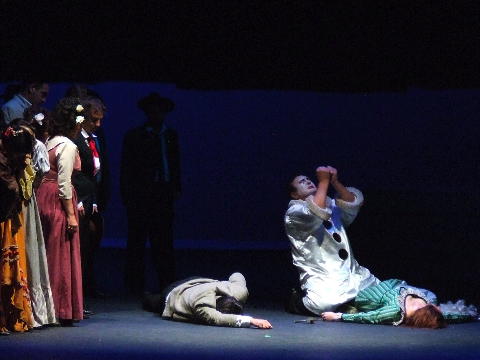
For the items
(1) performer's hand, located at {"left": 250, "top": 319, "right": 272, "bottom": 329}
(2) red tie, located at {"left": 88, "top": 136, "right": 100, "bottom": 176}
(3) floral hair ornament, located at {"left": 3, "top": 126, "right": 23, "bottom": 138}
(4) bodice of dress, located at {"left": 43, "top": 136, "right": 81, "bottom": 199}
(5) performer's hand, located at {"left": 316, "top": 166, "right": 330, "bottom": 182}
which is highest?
(2) red tie, located at {"left": 88, "top": 136, "right": 100, "bottom": 176}

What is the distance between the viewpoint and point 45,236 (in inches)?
250

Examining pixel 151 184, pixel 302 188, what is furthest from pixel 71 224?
pixel 151 184

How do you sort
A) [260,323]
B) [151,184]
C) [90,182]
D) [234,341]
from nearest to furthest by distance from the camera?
[234,341] → [260,323] → [90,182] → [151,184]

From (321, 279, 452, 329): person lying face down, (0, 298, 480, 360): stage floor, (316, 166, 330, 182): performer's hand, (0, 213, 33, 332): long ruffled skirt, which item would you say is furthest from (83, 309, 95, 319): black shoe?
(316, 166, 330, 182): performer's hand

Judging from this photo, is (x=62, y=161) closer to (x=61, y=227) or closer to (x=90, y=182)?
(x=61, y=227)

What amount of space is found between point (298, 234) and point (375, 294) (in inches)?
26.8

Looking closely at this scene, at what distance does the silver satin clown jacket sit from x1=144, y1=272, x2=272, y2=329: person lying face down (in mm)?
493

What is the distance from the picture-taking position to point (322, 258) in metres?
7.11

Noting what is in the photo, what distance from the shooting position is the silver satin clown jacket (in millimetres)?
6934

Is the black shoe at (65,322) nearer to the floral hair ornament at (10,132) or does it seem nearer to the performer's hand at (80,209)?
the performer's hand at (80,209)

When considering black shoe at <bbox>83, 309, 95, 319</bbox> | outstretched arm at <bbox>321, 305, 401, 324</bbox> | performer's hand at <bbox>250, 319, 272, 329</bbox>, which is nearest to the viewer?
performer's hand at <bbox>250, 319, 272, 329</bbox>

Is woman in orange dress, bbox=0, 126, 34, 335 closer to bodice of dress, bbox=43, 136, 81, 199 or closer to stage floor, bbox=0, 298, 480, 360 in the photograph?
stage floor, bbox=0, 298, 480, 360

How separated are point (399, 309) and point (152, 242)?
A: 2.34m

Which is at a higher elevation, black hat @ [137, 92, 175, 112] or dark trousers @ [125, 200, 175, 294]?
black hat @ [137, 92, 175, 112]
